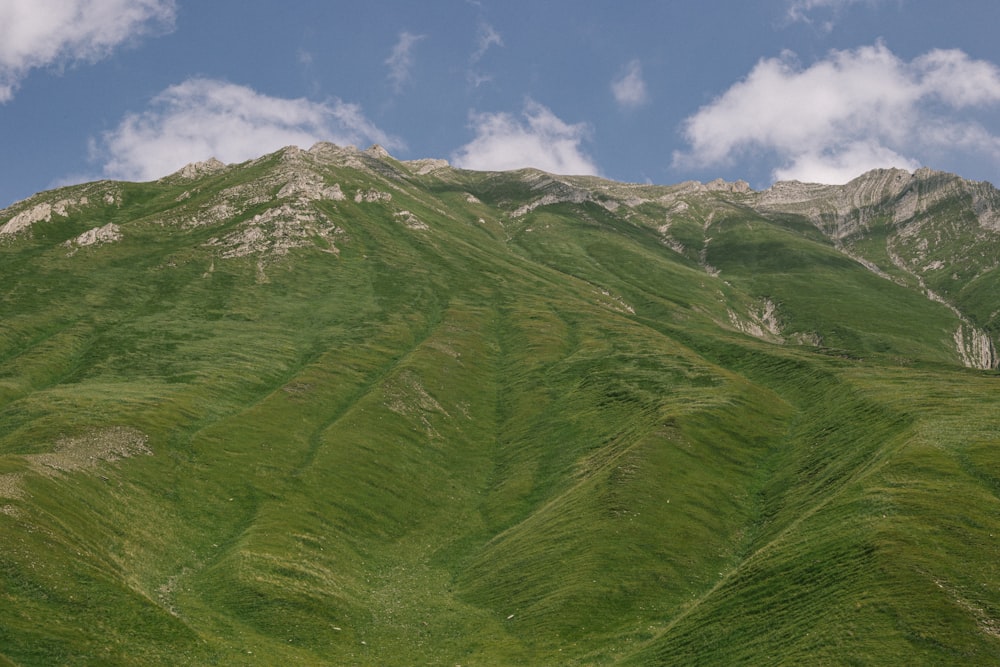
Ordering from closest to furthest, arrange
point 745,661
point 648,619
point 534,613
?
point 745,661, point 648,619, point 534,613

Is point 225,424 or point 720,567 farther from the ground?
point 225,424

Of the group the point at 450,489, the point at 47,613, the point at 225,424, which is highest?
the point at 225,424

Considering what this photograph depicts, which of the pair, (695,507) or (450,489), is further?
(450,489)

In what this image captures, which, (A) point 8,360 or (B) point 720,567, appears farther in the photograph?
(A) point 8,360

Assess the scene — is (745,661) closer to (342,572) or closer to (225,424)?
(342,572)

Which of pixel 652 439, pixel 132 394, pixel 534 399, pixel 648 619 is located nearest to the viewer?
pixel 648 619

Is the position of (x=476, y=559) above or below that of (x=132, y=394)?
below

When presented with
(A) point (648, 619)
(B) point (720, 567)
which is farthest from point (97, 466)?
(B) point (720, 567)

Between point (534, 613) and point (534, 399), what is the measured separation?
92.1 meters

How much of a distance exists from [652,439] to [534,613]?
43.4 meters

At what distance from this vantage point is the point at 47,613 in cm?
5884

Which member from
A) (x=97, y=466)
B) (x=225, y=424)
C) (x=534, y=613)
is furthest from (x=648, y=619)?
(x=225, y=424)

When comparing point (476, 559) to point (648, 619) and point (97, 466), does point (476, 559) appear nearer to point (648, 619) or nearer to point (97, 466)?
point (648, 619)

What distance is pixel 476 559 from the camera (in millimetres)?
102875
